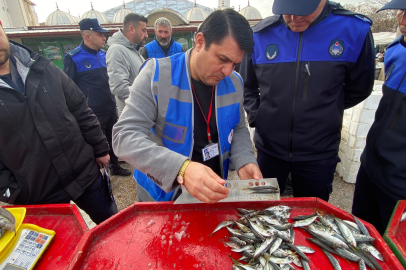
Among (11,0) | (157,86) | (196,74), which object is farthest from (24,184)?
(11,0)

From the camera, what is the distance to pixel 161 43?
6051 millimetres

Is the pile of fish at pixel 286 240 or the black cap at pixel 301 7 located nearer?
the pile of fish at pixel 286 240

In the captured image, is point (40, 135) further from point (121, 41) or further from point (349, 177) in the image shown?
point (349, 177)

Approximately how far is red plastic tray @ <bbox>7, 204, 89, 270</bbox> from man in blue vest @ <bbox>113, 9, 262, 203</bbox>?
0.59 meters

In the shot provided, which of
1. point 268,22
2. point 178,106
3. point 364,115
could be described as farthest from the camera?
point 364,115

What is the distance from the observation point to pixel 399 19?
2.02 meters

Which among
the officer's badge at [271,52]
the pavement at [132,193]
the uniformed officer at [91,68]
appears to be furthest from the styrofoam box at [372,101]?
the uniformed officer at [91,68]

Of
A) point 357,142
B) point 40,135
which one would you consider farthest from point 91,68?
point 357,142

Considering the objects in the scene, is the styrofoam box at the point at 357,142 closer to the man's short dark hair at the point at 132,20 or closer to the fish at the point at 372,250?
the fish at the point at 372,250

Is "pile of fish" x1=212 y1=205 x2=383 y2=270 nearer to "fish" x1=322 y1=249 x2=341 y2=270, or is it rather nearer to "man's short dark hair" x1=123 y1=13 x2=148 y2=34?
"fish" x1=322 y1=249 x2=341 y2=270

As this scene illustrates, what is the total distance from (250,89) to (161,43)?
13.5 feet

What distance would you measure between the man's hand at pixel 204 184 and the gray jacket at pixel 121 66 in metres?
3.19

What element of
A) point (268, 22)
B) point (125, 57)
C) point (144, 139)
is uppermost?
point (268, 22)

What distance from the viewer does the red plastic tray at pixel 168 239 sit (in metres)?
1.35
